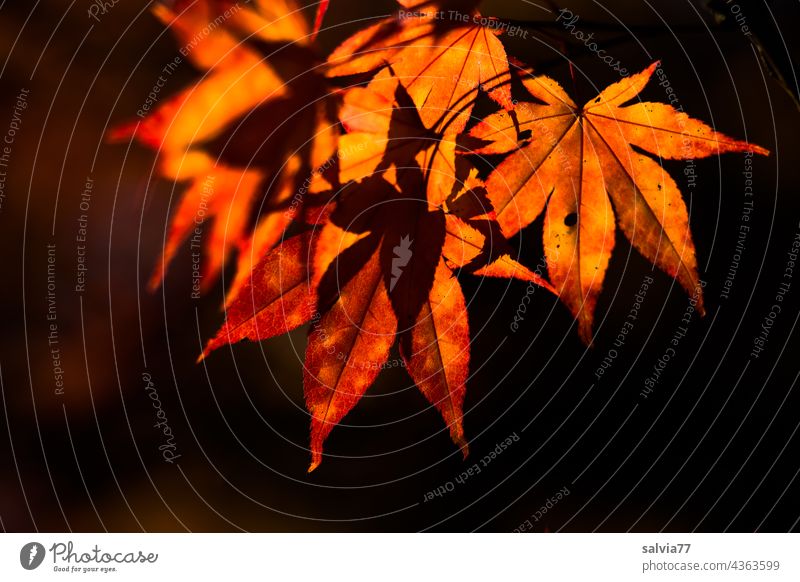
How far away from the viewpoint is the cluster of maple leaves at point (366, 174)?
0.56 m

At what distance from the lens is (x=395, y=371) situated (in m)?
0.59

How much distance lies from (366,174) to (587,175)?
21cm

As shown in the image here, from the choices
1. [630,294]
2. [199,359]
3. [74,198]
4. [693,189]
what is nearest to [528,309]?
[630,294]

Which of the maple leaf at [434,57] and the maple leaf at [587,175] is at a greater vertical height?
the maple leaf at [434,57]

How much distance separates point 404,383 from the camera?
Result: 1.93 ft

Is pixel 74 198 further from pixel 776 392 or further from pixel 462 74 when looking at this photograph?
pixel 776 392

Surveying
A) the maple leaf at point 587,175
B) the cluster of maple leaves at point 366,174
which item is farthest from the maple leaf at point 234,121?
the maple leaf at point 587,175

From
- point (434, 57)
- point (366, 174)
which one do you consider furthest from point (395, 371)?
point (434, 57)

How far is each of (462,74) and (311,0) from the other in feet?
0.52

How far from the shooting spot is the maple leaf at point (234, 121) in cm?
56

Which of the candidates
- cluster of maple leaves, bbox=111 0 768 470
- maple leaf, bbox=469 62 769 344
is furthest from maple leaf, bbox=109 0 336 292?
maple leaf, bbox=469 62 769 344

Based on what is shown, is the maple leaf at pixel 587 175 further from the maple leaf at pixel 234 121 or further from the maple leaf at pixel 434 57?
the maple leaf at pixel 234 121

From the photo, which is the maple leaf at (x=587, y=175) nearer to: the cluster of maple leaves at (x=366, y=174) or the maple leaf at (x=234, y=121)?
the cluster of maple leaves at (x=366, y=174)

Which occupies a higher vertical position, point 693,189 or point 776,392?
point 693,189
